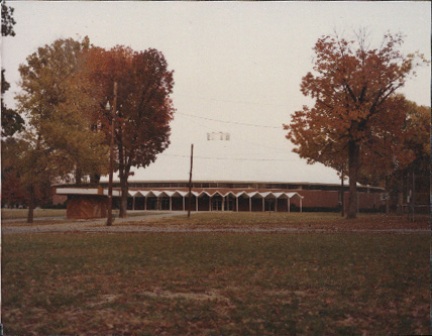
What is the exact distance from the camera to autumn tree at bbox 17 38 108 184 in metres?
11.2

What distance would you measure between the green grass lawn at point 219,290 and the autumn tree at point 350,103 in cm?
284

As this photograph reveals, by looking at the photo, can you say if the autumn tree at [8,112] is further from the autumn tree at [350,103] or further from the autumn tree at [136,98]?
the autumn tree at [350,103]

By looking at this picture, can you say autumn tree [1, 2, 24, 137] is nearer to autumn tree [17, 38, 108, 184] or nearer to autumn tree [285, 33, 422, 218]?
autumn tree [17, 38, 108, 184]

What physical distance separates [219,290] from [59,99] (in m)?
7.88

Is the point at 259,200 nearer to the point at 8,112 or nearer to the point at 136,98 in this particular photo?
the point at 136,98

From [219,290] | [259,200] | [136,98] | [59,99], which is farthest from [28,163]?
[259,200]

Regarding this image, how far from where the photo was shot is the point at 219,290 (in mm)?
7707

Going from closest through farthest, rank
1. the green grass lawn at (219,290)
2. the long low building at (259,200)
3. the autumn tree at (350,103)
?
the green grass lawn at (219,290) → the autumn tree at (350,103) → the long low building at (259,200)

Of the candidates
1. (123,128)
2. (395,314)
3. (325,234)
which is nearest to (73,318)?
(395,314)

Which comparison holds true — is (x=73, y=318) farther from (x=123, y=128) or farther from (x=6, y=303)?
(x=123, y=128)

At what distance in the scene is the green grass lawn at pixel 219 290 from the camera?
6348mm

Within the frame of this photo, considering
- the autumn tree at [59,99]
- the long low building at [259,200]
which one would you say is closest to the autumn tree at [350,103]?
the autumn tree at [59,99]

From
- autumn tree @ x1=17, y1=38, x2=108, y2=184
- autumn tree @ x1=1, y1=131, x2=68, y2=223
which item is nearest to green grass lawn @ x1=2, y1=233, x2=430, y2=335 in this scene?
autumn tree @ x1=1, y1=131, x2=68, y2=223

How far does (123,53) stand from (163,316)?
8029 mm
